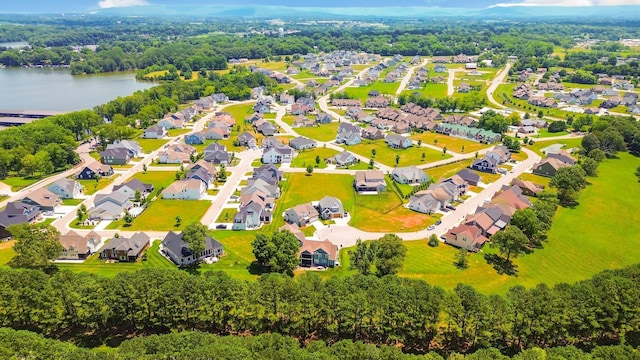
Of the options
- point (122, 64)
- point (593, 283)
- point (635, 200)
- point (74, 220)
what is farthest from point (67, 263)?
point (122, 64)

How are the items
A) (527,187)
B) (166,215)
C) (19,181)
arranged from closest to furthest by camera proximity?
(166,215) < (527,187) < (19,181)

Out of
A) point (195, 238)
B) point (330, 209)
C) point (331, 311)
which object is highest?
point (331, 311)

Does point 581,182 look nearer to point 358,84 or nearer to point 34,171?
point 34,171

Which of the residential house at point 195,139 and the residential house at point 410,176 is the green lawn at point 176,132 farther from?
the residential house at point 410,176

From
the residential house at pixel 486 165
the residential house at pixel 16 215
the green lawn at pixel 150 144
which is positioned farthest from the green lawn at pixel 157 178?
the residential house at pixel 486 165

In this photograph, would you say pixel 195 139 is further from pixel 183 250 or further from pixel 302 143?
pixel 183 250

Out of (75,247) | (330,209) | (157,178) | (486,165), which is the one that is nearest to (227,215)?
(330,209)

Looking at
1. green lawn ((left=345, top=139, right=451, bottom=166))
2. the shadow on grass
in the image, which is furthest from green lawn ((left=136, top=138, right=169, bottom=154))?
the shadow on grass
